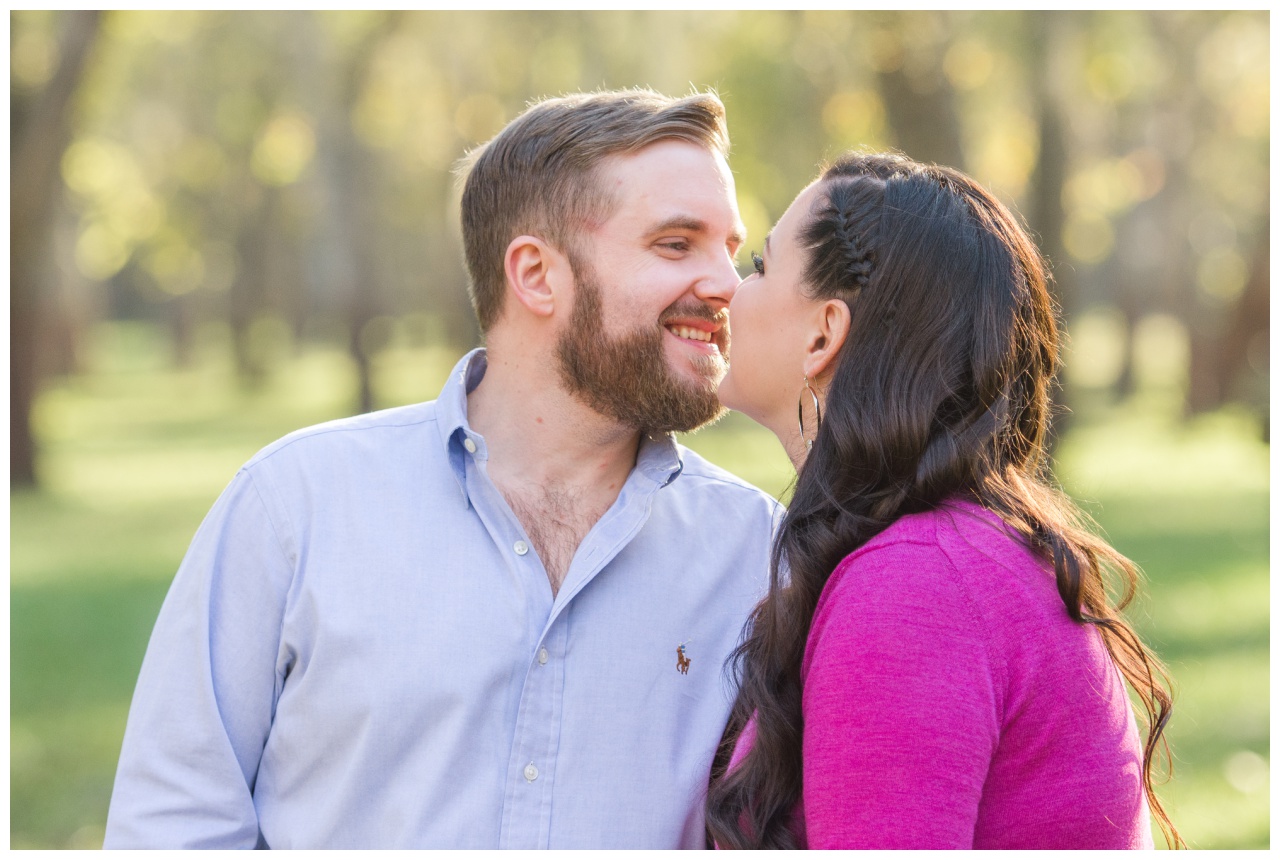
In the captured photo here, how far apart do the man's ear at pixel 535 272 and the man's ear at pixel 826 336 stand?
101 cm

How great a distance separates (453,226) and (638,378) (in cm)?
1951

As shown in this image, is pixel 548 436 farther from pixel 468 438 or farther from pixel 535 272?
pixel 535 272

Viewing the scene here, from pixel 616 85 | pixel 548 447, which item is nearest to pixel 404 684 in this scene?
pixel 548 447

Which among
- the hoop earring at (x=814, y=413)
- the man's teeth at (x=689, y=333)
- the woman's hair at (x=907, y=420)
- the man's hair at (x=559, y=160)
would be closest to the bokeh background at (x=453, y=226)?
the woman's hair at (x=907, y=420)

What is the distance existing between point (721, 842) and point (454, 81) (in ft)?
84.1

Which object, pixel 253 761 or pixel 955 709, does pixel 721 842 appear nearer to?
pixel 955 709

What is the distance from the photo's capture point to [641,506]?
3287 mm

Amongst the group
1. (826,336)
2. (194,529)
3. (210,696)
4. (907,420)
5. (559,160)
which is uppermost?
(559,160)

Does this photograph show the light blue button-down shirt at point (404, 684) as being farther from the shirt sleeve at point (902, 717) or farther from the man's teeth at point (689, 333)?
the shirt sleeve at point (902, 717)

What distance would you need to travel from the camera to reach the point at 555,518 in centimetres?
335

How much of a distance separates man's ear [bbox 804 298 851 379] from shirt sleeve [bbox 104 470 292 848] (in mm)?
1324

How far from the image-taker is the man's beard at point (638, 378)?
11.5ft

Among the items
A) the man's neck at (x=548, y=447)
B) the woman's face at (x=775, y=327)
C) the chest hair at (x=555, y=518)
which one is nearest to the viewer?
the woman's face at (x=775, y=327)

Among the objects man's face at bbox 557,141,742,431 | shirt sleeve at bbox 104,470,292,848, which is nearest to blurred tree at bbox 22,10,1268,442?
man's face at bbox 557,141,742,431
